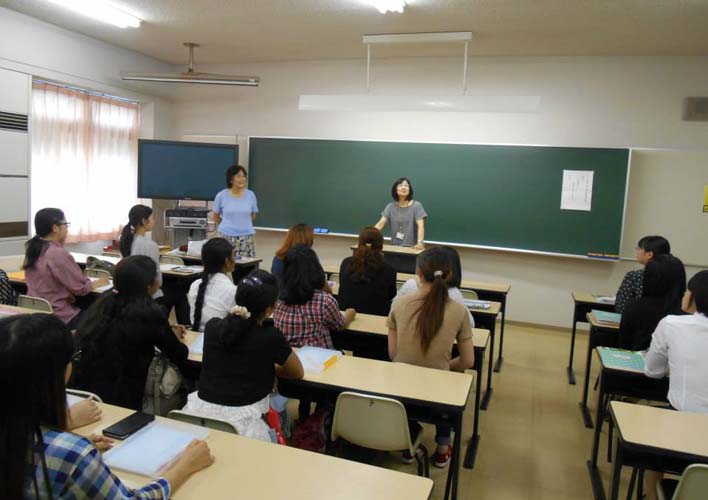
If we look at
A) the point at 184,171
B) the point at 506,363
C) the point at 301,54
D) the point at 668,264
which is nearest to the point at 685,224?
the point at 506,363

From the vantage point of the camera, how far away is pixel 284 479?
149cm

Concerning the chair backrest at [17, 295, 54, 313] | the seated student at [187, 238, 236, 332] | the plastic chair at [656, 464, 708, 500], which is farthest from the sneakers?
the chair backrest at [17, 295, 54, 313]

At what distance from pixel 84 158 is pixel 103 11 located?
85.6 inches

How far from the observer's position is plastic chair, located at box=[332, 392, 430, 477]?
81.8 inches

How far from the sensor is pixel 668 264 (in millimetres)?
2994

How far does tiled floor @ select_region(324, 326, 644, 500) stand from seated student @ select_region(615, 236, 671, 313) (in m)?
0.87

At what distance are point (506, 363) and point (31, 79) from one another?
576cm

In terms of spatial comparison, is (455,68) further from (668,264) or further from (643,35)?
(668,264)

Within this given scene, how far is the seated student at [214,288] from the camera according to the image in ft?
9.62

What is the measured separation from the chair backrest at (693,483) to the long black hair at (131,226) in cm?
383

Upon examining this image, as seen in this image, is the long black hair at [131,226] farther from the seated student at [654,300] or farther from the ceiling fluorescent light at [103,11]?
the seated student at [654,300]

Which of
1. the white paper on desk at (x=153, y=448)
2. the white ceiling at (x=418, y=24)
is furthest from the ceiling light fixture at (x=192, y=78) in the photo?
the white paper on desk at (x=153, y=448)

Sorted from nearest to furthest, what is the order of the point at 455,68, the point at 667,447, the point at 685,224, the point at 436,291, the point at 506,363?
the point at 667,447
the point at 436,291
the point at 506,363
the point at 685,224
the point at 455,68

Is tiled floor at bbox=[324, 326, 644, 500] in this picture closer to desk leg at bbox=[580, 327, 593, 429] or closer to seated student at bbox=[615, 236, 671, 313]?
desk leg at bbox=[580, 327, 593, 429]
